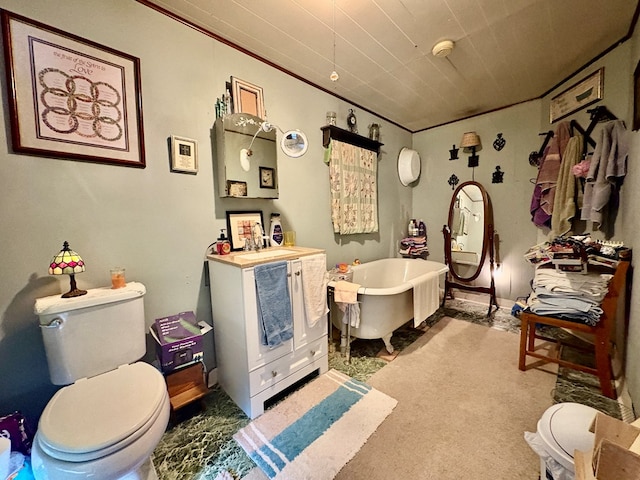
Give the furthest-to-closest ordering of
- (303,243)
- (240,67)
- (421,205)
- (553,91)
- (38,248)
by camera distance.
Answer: (421,205) → (553,91) → (303,243) → (240,67) → (38,248)

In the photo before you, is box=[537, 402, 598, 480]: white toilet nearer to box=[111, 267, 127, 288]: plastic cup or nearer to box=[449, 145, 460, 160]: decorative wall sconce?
box=[111, 267, 127, 288]: plastic cup

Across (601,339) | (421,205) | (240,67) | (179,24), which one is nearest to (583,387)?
(601,339)

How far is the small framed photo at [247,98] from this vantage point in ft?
6.20

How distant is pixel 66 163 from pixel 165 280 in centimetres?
81

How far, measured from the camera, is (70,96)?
1299mm

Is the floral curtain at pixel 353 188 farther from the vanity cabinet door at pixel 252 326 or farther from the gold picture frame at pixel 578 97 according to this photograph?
the gold picture frame at pixel 578 97

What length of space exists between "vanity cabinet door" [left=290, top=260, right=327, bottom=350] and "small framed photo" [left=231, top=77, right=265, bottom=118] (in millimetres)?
1249

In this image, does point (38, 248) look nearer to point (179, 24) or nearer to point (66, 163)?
point (66, 163)

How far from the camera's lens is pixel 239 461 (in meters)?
1.28

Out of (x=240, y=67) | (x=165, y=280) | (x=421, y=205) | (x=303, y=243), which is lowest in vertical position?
(x=165, y=280)

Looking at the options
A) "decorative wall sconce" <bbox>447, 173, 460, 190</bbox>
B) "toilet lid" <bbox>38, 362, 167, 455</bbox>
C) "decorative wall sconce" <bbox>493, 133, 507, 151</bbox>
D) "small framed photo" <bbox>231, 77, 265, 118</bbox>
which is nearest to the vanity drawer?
"toilet lid" <bbox>38, 362, 167, 455</bbox>

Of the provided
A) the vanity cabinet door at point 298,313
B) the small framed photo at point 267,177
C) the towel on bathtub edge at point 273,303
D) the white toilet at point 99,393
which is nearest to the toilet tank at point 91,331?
the white toilet at point 99,393

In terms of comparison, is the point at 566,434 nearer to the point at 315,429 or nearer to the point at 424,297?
the point at 315,429

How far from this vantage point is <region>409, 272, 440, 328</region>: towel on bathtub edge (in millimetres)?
2226
